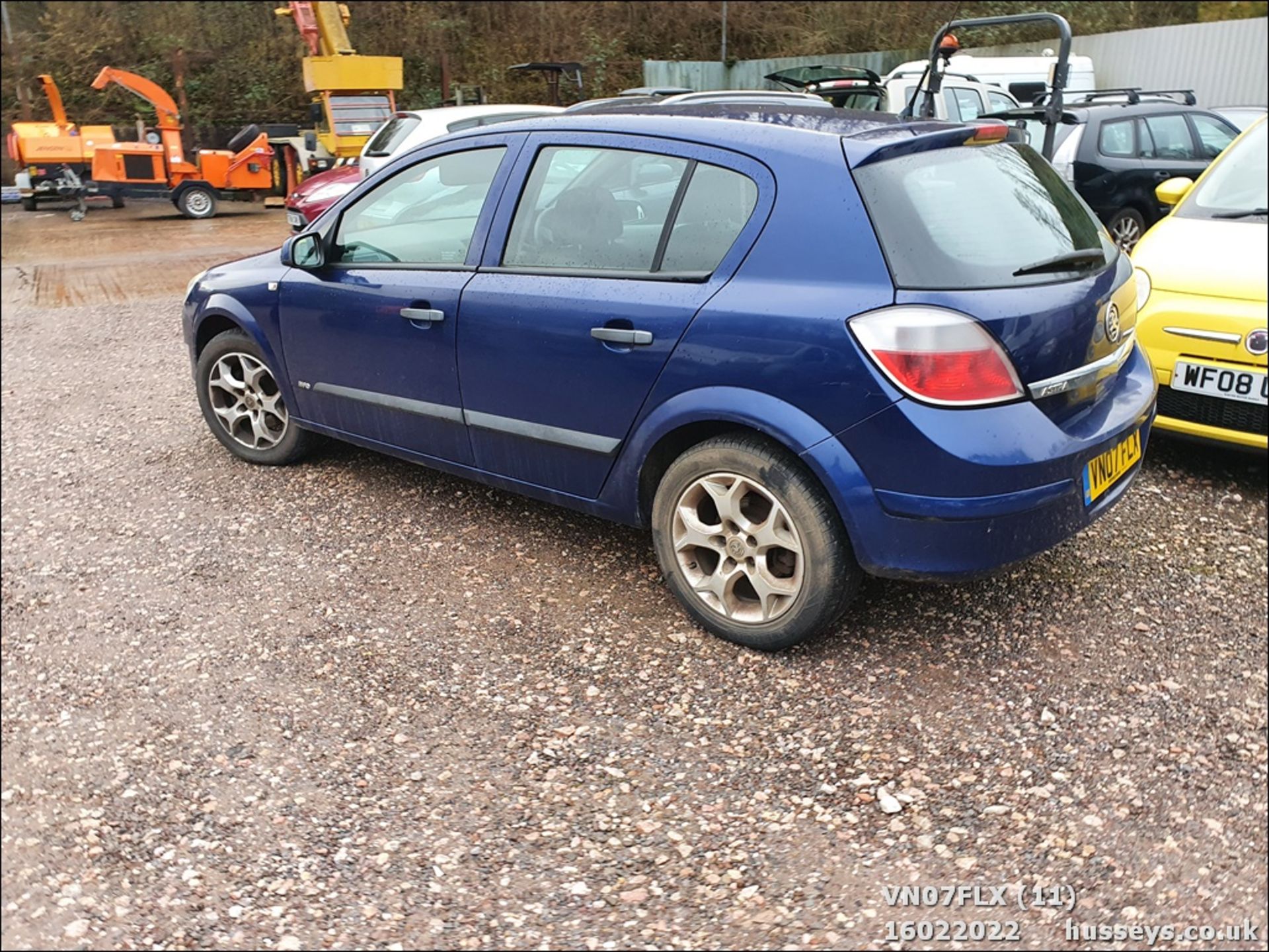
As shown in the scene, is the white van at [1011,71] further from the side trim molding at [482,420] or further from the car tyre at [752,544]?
the car tyre at [752,544]

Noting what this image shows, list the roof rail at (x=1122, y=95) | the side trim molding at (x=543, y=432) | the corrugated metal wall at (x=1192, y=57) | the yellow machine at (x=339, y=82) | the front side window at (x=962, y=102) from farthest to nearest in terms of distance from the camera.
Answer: the corrugated metal wall at (x=1192, y=57)
the yellow machine at (x=339, y=82)
the front side window at (x=962, y=102)
the roof rail at (x=1122, y=95)
the side trim molding at (x=543, y=432)

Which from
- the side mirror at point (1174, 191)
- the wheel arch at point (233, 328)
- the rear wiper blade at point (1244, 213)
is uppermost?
the side mirror at point (1174, 191)

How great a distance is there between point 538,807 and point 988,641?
5.21 feet

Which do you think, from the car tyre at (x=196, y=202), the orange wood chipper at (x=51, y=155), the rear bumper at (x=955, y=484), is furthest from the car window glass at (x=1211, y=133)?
the orange wood chipper at (x=51, y=155)

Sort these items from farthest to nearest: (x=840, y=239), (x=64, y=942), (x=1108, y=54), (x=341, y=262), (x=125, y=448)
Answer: (x=1108, y=54) < (x=125, y=448) < (x=341, y=262) < (x=840, y=239) < (x=64, y=942)

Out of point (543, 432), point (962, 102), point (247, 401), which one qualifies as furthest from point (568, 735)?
point (962, 102)

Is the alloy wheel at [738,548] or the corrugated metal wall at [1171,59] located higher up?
the corrugated metal wall at [1171,59]

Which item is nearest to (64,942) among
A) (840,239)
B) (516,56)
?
(840,239)

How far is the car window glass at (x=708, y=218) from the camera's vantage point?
123 inches

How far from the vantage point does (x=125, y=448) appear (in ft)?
17.2

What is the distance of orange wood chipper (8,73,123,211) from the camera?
47.4 feet

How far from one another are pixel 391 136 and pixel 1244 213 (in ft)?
25.9

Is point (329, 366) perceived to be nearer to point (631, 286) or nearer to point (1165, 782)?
point (631, 286)

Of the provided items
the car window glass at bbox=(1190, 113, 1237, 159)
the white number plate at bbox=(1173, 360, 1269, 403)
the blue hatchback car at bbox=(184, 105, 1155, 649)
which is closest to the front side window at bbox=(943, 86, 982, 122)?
the car window glass at bbox=(1190, 113, 1237, 159)
